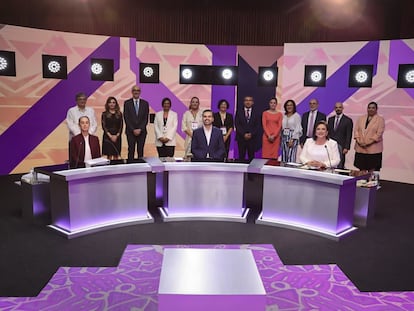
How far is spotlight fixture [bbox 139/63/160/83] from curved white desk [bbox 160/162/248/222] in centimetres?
372

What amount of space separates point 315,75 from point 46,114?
498 cm

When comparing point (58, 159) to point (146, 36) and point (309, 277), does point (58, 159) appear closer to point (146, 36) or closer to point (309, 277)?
point (146, 36)

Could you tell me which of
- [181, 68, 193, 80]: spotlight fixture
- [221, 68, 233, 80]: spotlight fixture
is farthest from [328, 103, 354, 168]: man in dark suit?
[181, 68, 193, 80]: spotlight fixture

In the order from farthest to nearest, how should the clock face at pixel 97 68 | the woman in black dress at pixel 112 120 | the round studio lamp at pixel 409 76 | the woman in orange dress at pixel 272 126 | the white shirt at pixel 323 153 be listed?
the clock face at pixel 97 68 → the round studio lamp at pixel 409 76 → the woman in orange dress at pixel 272 126 → the woman in black dress at pixel 112 120 → the white shirt at pixel 323 153

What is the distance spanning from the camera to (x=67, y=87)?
7.45 metres

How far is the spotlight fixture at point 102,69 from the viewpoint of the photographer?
24.8 feet

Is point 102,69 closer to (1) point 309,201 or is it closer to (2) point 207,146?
(2) point 207,146

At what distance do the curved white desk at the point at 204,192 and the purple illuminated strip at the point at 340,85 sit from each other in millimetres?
3591

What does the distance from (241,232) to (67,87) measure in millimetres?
4565

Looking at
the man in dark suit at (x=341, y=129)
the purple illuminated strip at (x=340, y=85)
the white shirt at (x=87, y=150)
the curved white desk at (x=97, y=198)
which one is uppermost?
the purple illuminated strip at (x=340, y=85)

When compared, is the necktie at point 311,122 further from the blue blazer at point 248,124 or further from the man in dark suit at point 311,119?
the blue blazer at point 248,124

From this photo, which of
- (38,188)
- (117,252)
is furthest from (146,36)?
(117,252)

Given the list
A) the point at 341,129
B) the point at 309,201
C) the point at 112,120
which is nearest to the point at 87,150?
the point at 112,120

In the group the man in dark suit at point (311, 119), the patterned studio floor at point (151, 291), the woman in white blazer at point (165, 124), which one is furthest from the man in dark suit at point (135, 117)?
the patterned studio floor at point (151, 291)
